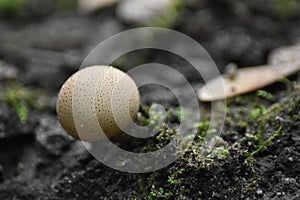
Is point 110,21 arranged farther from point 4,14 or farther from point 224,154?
point 224,154

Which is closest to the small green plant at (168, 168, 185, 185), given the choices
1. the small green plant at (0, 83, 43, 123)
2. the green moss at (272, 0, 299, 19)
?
the small green plant at (0, 83, 43, 123)

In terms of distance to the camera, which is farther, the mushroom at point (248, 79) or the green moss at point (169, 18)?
the green moss at point (169, 18)

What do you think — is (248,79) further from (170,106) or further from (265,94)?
(170,106)

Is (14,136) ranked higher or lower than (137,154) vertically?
lower

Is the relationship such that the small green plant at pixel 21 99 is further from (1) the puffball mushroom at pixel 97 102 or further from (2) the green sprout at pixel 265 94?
(2) the green sprout at pixel 265 94

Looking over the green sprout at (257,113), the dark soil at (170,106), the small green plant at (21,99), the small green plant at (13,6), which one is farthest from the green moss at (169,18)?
the small green plant at (13,6)

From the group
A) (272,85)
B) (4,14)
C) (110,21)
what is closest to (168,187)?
(272,85)

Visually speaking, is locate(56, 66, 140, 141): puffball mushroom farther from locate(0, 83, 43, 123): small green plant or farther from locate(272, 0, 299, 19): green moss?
locate(272, 0, 299, 19): green moss
